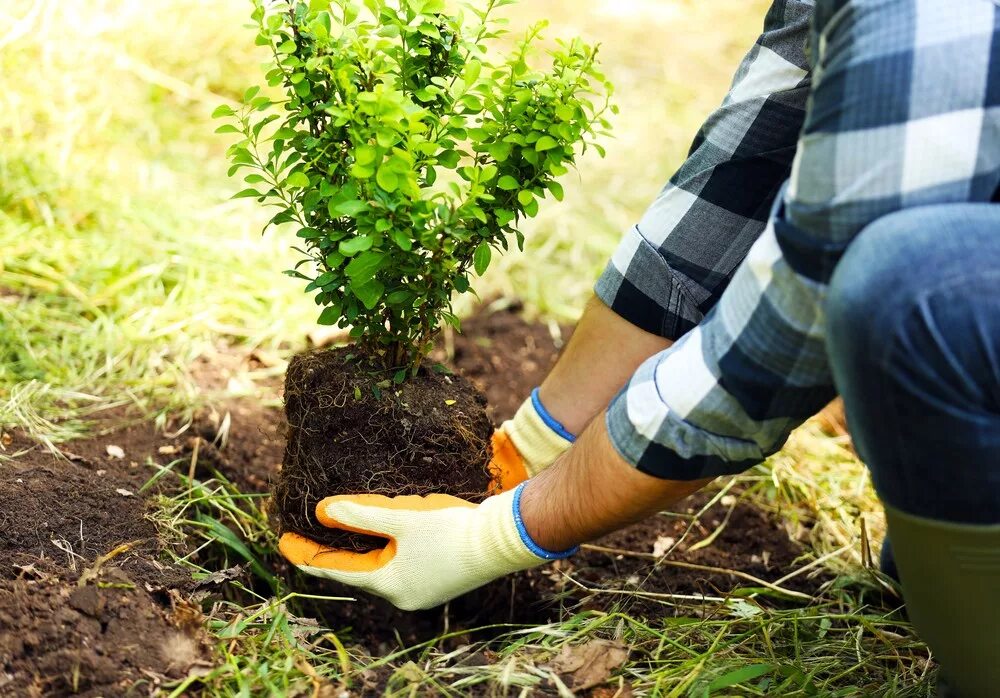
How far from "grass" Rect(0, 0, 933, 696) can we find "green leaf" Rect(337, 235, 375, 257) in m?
0.59

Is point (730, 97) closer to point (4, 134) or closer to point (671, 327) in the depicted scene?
point (671, 327)

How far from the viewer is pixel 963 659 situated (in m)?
1.22

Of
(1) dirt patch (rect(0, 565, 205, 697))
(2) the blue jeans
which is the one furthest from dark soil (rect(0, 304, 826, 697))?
(2) the blue jeans

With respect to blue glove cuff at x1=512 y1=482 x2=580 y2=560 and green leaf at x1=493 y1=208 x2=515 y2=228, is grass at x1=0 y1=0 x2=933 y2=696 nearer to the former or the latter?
blue glove cuff at x1=512 y1=482 x2=580 y2=560

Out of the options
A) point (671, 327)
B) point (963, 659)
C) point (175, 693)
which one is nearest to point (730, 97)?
point (671, 327)

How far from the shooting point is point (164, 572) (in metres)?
1.58

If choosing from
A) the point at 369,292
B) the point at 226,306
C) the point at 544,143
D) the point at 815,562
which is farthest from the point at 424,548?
the point at 226,306

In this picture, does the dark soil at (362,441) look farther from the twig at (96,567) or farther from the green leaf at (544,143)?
the green leaf at (544,143)

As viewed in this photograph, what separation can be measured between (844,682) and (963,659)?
366mm

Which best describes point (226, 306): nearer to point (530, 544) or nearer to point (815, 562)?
point (530, 544)

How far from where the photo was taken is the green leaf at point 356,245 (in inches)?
54.9

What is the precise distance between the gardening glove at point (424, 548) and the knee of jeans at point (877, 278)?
0.66m

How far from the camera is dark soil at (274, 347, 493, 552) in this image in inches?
65.1

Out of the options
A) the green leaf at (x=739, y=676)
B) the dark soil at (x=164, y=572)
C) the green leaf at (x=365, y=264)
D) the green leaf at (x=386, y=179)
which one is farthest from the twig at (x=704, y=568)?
the green leaf at (x=386, y=179)
